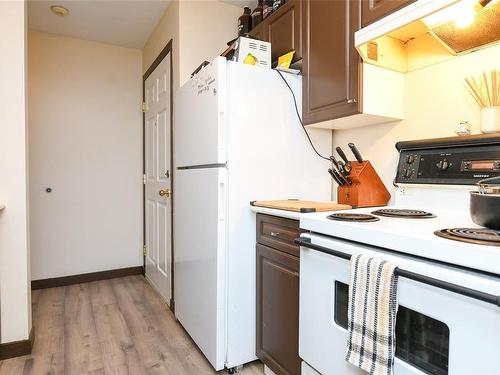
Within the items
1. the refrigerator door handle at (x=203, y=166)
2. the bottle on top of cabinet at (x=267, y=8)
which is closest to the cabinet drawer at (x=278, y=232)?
the refrigerator door handle at (x=203, y=166)

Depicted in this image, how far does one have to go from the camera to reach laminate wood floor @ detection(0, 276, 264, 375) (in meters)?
1.77

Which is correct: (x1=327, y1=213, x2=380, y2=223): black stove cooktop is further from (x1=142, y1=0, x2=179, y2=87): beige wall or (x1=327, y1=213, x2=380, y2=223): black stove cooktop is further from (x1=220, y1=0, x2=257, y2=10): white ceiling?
(x1=220, y1=0, x2=257, y2=10): white ceiling

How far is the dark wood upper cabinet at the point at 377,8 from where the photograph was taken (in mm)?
1301

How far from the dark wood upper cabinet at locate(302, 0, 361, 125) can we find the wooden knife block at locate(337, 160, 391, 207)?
0.28 meters

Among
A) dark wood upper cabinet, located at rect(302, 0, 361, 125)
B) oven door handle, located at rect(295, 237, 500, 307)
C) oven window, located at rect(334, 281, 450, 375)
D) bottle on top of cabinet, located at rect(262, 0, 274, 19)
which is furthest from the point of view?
bottle on top of cabinet, located at rect(262, 0, 274, 19)

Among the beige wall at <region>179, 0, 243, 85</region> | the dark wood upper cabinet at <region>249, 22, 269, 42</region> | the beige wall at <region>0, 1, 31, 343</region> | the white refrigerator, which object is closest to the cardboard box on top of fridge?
the white refrigerator

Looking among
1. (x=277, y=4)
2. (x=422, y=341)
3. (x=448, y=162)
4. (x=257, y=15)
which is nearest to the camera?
(x=422, y=341)

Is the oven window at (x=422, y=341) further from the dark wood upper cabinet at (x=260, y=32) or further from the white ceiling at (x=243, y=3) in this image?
the white ceiling at (x=243, y=3)

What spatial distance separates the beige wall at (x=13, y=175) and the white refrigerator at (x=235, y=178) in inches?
38.2

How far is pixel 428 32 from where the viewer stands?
1.39 metres

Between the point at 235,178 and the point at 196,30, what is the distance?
1323mm

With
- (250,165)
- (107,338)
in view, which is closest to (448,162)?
(250,165)

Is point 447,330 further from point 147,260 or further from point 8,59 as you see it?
point 147,260

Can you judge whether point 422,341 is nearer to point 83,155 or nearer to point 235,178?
point 235,178
